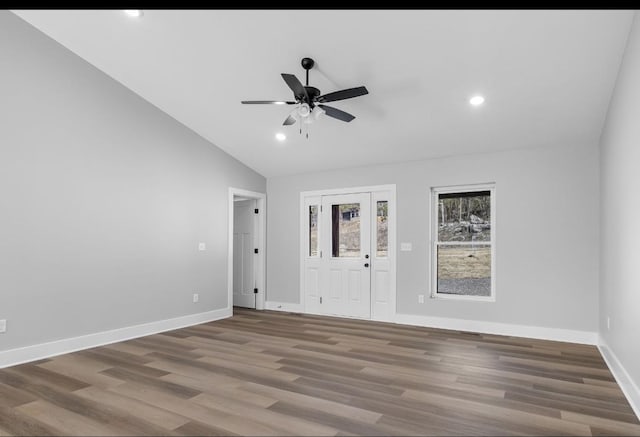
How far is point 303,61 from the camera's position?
13.0 feet

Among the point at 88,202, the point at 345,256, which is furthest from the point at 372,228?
the point at 88,202

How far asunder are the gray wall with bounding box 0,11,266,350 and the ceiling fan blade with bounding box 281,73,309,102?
8.81 feet

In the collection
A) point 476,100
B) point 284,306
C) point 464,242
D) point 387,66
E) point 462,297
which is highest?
point 387,66

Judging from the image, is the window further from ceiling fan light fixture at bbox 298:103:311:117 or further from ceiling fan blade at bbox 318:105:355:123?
ceiling fan light fixture at bbox 298:103:311:117

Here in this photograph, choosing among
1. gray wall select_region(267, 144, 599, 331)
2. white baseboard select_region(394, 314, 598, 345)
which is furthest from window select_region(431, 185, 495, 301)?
white baseboard select_region(394, 314, 598, 345)

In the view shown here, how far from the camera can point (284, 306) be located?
732 centimetres

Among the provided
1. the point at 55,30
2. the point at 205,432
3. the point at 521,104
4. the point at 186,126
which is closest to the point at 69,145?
the point at 55,30

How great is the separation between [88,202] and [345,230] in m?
3.81

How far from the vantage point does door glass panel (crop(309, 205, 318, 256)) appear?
7.11 meters

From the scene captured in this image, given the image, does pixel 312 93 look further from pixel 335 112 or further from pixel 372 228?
pixel 372 228

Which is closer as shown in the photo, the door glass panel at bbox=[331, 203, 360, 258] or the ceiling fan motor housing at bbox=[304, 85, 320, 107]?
the ceiling fan motor housing at bbox=[304, 85, 320, 107]

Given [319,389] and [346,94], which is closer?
[319,389]

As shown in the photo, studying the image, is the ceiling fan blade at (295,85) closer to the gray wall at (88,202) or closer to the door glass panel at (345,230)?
the gray wall at (88,202)

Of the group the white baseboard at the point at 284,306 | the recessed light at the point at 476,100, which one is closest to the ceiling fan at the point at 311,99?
the recessed light at the point at 476,100
